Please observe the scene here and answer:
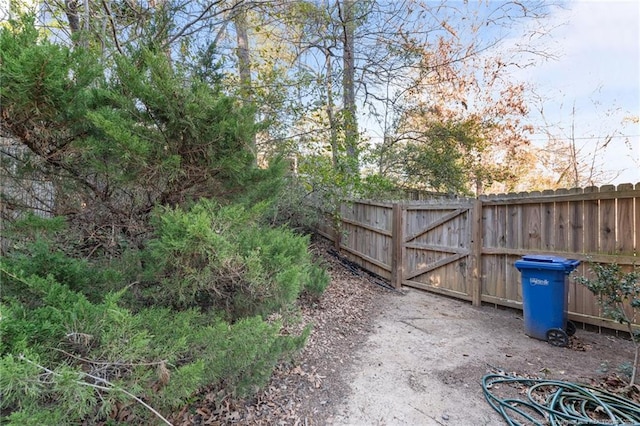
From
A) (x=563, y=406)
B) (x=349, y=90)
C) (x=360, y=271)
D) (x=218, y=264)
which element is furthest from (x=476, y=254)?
(x=349, y=90)

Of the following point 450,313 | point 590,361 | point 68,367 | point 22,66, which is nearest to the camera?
point 68,367

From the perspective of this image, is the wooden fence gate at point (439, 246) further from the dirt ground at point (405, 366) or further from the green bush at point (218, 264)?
the green bush at point (218, 264)

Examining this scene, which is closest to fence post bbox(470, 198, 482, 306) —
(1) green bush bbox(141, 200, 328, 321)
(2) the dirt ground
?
(2) the dirt ground

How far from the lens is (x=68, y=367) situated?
1434 millimetres

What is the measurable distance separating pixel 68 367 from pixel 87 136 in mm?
1573

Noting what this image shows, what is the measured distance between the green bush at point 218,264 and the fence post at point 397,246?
13.1 ft

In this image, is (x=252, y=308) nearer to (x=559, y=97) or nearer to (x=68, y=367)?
(x=68, y=367)

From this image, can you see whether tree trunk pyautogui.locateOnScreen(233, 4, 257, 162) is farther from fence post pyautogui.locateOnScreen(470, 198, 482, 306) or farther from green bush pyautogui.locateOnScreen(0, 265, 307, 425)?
fence post pyautogui.locateOnScreen(470, 198, 482, 306)

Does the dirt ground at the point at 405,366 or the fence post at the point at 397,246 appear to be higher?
the fence post at the point at 397,246

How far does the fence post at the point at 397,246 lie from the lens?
6129mm

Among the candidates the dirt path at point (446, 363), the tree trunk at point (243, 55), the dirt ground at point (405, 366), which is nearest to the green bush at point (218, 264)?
the dirt ground at point (405, 366)

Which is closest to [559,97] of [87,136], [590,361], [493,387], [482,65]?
[482,65]

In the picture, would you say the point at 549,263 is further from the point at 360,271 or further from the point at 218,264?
the point at 360,271

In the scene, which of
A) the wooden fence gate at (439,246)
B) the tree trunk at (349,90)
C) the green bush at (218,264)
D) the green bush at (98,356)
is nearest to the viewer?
the green bush at (98,356)
